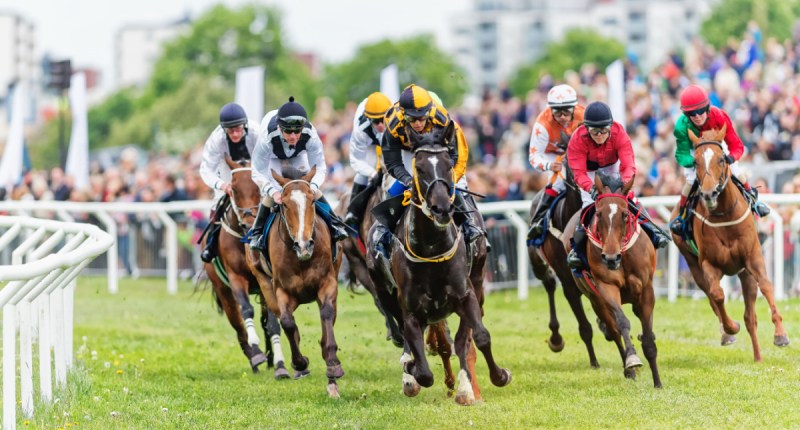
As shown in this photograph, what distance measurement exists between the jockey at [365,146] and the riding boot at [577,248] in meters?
1.94

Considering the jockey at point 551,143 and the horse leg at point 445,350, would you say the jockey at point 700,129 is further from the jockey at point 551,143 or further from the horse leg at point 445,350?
the horse leg at point 445,350

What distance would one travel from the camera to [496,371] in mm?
9844

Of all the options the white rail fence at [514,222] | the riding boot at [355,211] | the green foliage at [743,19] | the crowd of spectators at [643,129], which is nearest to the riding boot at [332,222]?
the riding boot at [355,211]

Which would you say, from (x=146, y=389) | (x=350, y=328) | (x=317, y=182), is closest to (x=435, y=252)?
(x=317, y=182)

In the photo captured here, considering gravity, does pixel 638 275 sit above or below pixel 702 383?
above

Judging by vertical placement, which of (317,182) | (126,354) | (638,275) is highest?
(317,182)

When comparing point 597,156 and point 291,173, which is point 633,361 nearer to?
point 597,156

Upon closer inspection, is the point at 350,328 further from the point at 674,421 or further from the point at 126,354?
the point at 674,421

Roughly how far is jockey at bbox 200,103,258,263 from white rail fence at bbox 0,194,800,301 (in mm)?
5327

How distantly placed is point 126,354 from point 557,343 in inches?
164

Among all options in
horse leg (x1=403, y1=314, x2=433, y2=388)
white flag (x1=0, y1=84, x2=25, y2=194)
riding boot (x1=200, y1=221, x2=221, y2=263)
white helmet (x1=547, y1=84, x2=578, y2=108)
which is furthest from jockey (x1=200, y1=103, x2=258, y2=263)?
white flag (x1=0, y1=84, x2=25, y2=194)

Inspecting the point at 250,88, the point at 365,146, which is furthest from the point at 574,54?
the point at 365,146

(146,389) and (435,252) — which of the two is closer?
(435,252)

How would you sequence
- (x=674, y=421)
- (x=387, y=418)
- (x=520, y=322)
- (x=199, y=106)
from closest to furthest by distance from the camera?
(x=674, y=421) → (x=387, y=418) → (x=520, y=322) → (x=199, y=106)
